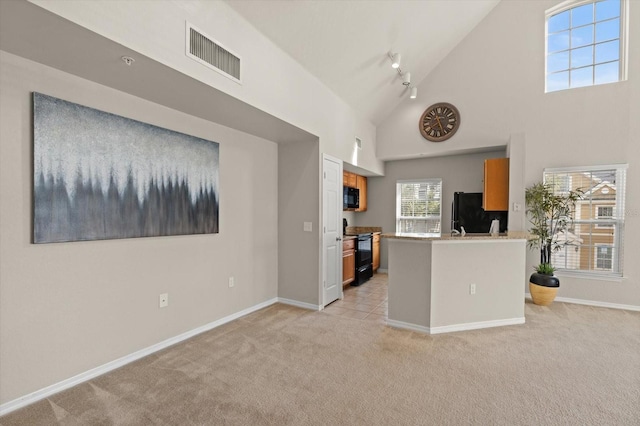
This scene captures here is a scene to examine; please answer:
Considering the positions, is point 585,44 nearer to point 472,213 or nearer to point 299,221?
point 472,213

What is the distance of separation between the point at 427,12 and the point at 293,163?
8.66 feet

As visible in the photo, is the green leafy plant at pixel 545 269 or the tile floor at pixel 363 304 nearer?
the tile floor at pixel 363 304

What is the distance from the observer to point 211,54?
2496mm

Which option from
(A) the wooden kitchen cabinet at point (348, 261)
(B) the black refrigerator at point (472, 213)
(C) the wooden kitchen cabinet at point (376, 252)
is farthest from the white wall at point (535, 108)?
(A) the wooden kitchen cabinet at point (348, 261)

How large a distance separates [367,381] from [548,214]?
4.08 m

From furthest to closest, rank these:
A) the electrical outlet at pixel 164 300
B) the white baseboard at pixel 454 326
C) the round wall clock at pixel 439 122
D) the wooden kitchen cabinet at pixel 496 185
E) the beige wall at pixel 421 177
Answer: the beige wall at pixel 421 177
the round wall clock at pixel 439 122
the wooden kitchen cabinet at pixel 496 185
the white baseboard at pixel 454 326
the electrical outlet at pixel 164 300

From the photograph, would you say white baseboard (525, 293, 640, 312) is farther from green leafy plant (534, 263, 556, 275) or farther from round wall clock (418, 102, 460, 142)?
round wall clock (418, 102, 460, 142)

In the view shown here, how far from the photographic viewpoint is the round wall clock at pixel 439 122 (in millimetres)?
5394

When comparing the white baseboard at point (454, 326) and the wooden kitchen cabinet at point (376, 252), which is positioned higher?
the wooden kitchen cabinet at point (376, 252)

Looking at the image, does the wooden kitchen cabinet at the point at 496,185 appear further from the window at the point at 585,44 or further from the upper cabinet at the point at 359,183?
the upper cabinet at the point at 359,183

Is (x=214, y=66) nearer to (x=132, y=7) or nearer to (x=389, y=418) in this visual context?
(x=132, y=7)

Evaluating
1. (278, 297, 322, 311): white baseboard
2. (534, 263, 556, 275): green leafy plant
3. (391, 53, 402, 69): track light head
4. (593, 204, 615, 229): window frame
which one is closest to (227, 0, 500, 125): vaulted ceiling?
(391, 53, 402, 69): track light head

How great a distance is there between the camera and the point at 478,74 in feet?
17.0

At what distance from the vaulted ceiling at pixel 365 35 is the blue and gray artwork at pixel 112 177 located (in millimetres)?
1456
